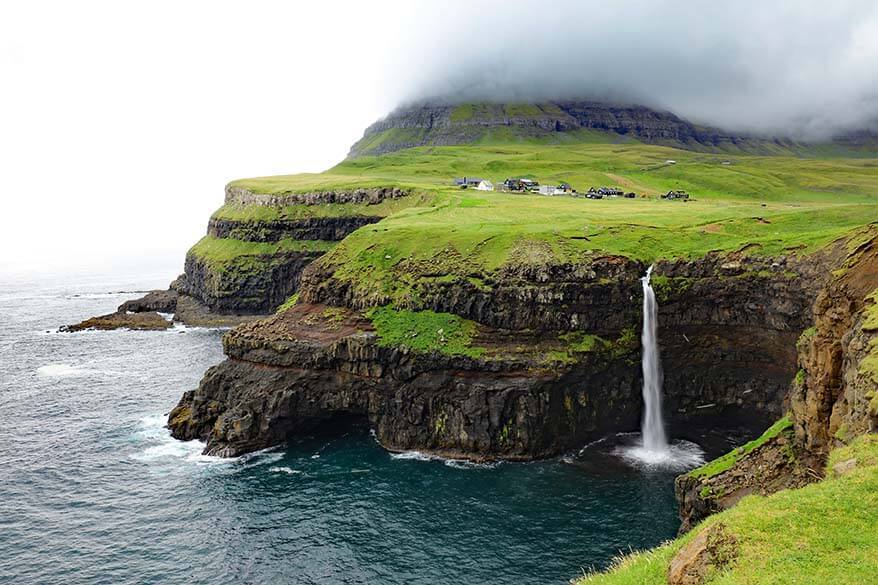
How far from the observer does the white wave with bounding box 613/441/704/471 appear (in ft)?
201

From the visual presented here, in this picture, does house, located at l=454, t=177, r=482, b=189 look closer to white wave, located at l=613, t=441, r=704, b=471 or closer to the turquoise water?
the turquoise water

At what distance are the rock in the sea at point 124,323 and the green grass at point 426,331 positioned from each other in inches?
3330

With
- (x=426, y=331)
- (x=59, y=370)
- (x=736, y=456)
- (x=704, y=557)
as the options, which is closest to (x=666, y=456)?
(x=736, y=456)

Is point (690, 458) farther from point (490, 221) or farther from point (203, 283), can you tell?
point (203, 283)

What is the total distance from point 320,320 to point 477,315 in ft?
69.0

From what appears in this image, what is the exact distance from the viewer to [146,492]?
59.0m

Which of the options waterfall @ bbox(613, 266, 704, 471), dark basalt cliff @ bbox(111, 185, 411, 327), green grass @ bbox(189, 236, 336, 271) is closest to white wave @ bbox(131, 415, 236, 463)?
waterfall @ bbox(613, 266, 704, 471)

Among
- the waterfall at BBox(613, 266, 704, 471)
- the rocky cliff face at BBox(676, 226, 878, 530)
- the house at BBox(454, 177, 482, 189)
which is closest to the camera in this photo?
the rocky cliff face at BBox(676, 226, 878, 530)

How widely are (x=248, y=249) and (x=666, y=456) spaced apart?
115936mm

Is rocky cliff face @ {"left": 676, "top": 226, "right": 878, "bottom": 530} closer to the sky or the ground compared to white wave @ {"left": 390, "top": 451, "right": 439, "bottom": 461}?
closer to the sky

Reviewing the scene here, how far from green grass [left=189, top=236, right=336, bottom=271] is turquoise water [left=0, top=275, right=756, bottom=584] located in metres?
69.8

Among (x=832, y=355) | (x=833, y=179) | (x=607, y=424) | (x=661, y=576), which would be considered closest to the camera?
(x=661, y=576)

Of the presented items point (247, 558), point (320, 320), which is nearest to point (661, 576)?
point (247, 558)

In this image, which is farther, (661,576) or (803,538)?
(661,576)
